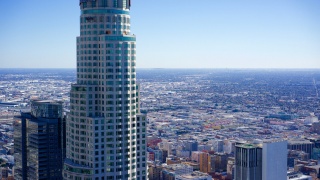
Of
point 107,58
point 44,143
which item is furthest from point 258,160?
point 107,58

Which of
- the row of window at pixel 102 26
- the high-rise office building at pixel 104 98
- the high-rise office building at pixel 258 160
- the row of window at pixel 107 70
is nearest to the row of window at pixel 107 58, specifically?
the high-rise office building at pixel 104 98

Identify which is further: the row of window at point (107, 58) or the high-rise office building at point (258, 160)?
the high-rise office building at point (258, 160)

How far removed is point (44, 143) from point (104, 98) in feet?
43.9

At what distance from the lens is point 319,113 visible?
102 meters

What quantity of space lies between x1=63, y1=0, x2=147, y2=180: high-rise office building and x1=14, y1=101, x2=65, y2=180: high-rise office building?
37.3 ft

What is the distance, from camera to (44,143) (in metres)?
34.7

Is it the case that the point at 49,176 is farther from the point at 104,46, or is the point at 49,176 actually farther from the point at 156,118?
the point at 156,118

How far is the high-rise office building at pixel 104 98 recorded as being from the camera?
22.7 metres

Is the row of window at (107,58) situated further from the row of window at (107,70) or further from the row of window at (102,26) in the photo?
the row of window at (102,26)

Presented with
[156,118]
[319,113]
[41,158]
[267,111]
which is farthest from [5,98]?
[41,158]

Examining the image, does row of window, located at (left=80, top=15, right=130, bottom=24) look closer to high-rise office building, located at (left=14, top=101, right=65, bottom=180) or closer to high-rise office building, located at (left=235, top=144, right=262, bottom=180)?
high-rise office building, located at (left=14, top=101, right=65, bottom=180)

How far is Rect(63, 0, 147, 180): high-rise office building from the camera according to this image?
22.7m

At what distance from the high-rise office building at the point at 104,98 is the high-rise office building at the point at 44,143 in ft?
37.3

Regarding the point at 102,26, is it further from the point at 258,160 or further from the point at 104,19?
the point at 258,160
